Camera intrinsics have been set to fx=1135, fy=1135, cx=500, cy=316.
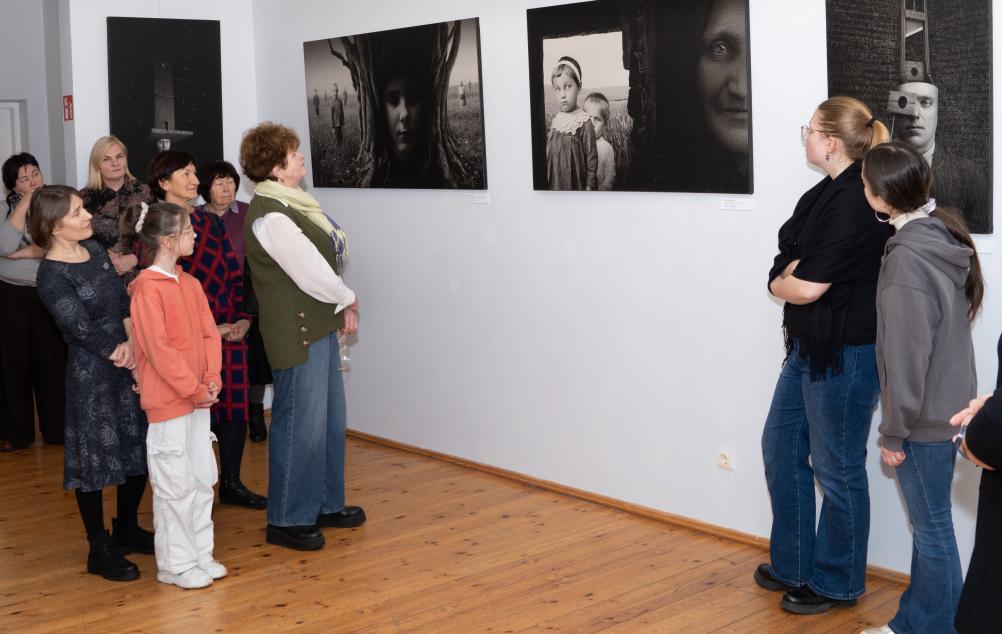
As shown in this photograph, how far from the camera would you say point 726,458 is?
192 inches

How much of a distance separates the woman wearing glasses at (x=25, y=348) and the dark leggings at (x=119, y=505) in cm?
249

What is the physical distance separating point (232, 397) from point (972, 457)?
3825 millimetres

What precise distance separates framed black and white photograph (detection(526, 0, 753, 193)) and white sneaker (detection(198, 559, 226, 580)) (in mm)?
2341

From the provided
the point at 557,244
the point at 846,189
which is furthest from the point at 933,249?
the point at 557,244

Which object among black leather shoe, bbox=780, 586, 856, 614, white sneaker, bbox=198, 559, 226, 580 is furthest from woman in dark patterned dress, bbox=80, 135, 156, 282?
black leather shoe, bbox=780, 586, 856, 614

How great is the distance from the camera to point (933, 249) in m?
3.40

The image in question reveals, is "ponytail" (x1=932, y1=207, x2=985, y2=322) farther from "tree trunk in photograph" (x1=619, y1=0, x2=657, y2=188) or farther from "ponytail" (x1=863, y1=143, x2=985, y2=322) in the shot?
"tree trunk in photograph" (x1=619, y1=0, x2=657, y2=188)

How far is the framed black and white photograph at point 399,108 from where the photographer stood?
600 cm

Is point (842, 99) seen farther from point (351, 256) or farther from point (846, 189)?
point (351, 256)

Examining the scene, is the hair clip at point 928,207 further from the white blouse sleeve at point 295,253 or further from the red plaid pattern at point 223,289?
the red plaid pattern at point 223,289

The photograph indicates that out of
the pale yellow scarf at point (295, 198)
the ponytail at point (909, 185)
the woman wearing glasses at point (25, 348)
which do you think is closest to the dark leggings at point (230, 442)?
the pale yellow scarf at point (295, 198)

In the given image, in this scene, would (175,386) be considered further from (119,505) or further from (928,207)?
(928,207)

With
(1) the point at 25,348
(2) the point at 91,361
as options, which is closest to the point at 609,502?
(2) the point at 91,361

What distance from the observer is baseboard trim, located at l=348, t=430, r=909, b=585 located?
4.77 m
